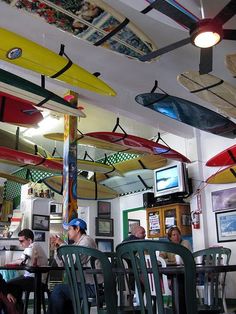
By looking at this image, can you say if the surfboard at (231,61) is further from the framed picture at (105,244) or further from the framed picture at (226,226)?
the framed picture at (105,244)

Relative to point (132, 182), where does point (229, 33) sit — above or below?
above

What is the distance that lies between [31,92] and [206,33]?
6.83ft

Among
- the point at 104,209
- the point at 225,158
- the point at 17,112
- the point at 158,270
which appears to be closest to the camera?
the point at 158,270

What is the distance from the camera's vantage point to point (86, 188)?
8102 millimetres

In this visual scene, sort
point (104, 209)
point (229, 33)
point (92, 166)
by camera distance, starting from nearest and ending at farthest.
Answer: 1. point (229, 33)
2. point (92, 166)
3. point (104, 209)

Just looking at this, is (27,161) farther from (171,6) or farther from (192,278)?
(192,278)

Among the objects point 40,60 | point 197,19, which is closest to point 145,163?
point 40,60

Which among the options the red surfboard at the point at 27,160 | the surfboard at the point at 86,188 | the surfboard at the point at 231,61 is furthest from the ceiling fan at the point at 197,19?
the surfboard at the point at 86,188

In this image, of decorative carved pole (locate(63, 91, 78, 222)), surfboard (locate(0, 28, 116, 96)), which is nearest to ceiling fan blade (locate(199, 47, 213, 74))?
surfboard (locate(0, 28, 116, 96))

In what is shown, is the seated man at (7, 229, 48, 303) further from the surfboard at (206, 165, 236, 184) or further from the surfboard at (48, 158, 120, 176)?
the surfboard at (206, 165, 236, 184)

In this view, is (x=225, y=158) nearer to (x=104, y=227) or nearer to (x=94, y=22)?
(x=94, y=22)

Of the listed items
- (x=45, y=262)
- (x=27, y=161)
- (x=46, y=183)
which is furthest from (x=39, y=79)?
(x=46, y=183)

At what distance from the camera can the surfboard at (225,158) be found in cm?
636

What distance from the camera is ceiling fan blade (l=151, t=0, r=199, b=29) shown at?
3.08 meters
